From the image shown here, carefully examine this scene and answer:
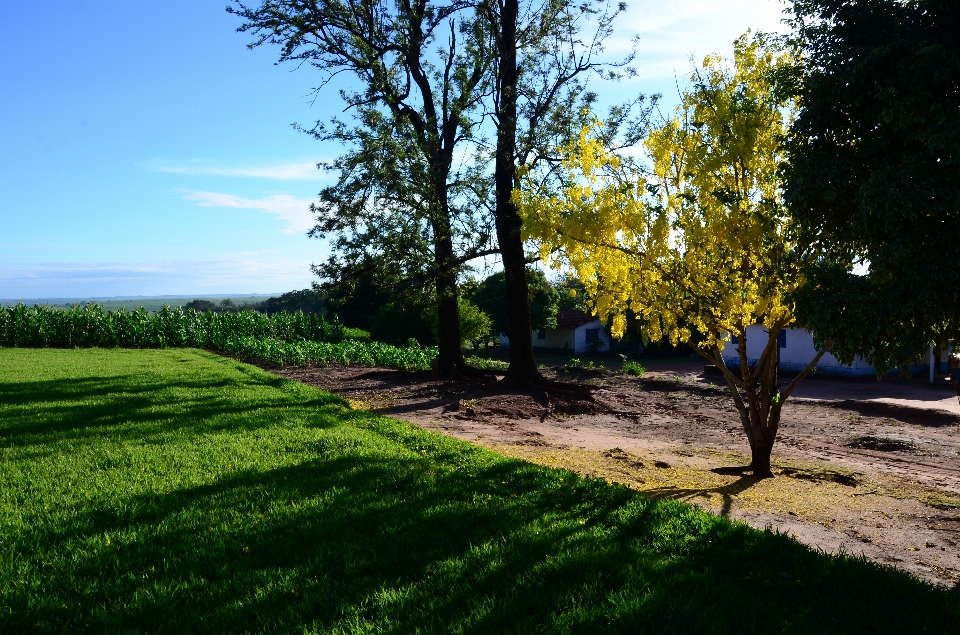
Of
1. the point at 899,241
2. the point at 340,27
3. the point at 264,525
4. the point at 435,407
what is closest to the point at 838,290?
the point at 899,241

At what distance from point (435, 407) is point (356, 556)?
8.75m

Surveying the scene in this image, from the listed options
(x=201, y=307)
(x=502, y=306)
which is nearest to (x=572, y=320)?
(x=502, y=306)

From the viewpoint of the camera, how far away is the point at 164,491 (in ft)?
20.7

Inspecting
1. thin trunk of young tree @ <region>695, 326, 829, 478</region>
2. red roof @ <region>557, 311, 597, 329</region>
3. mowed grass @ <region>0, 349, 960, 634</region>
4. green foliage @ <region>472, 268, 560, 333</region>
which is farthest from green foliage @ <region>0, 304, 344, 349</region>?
red roof @ <region>557, 311, 597, 329</region>

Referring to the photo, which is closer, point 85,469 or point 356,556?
point 356,556

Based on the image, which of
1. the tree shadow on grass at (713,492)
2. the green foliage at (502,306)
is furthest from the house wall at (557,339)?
the tree shadow on grass at (713,492)

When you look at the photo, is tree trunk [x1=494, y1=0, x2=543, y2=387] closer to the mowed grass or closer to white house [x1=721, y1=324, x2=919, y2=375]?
the mowed grass

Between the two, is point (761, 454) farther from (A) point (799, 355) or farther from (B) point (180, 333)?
(B) point (180, 333)

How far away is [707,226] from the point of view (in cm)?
799

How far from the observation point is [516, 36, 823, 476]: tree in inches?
309

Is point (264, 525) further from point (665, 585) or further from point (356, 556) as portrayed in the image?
point (665, 585)

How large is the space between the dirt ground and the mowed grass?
113 cm

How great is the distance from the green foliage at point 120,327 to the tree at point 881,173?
27.7 meters

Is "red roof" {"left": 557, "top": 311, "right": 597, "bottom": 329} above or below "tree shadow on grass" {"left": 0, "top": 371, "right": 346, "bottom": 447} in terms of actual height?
above
